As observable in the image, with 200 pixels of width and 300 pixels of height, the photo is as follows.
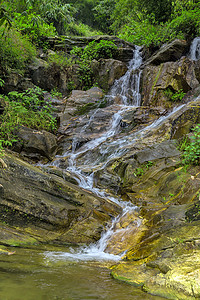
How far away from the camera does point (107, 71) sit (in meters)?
15.2

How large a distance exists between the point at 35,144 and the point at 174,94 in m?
7.37

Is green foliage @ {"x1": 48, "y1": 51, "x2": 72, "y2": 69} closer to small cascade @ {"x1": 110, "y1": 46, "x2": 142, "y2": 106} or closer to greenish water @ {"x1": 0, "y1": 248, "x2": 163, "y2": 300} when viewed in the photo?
small cascade @ {"x1": 110, "y1": 46, "x2": 142, "y2": 106}

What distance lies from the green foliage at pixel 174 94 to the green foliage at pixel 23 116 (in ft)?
19.5

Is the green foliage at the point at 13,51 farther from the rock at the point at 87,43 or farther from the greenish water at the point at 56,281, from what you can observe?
the greenish water at the point at 56,281

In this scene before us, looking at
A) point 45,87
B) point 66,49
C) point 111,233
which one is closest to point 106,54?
point 66,49

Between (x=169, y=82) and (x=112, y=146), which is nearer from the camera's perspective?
(x=112, y=146)

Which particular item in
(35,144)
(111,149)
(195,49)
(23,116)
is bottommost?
(35,144)

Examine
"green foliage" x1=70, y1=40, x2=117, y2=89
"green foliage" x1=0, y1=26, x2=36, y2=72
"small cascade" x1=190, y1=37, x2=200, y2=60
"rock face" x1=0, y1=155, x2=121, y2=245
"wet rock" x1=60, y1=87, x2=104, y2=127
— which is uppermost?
"small cascade" x1=190, y1=37, x2=200, y2=60

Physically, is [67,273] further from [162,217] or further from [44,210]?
[162,217]

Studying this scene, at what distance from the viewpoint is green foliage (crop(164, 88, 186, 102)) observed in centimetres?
1173

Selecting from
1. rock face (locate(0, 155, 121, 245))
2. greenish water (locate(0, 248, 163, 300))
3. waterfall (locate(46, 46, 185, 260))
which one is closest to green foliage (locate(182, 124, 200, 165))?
waterfall (locate(46, 46, 185, 260))

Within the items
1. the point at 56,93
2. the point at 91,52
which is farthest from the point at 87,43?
the point at 56,93

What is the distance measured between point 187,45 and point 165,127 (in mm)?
8556

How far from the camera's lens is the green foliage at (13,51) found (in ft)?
39.2
